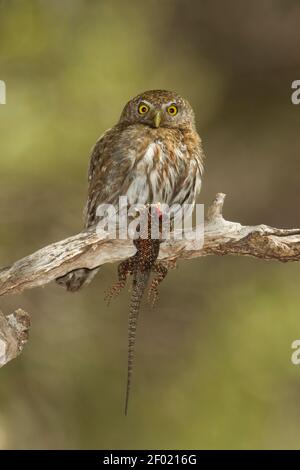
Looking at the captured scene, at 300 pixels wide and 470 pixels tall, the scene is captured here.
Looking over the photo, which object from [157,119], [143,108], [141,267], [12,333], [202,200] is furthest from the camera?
[202,200]

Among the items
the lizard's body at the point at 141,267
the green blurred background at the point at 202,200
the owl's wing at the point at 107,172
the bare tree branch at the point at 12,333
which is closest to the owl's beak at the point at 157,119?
the owl's wing at the point at 107,172

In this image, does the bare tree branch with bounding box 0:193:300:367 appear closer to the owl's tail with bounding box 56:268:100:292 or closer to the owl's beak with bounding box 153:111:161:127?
the owl's tail with bounding box 56:268:100:292

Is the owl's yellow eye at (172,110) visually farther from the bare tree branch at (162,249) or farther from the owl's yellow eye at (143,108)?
the bare tree branch at (162,249)

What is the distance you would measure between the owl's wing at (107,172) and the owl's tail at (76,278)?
0.37 metres

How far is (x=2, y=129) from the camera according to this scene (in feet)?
20.9

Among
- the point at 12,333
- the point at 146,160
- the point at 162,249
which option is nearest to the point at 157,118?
the point at 146,160

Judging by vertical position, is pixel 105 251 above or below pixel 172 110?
below

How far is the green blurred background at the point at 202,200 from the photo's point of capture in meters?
6.73

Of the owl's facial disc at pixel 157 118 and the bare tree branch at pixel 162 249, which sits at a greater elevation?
the owl's facial disc at pixel 157 118

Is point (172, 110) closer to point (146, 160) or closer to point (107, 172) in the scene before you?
point (146, 160)

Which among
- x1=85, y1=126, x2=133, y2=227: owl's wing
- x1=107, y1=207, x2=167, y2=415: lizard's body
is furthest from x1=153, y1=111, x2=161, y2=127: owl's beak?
x1=107, y1=207, x2=167, y2=415: lizard's body

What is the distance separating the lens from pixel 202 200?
7.00 meters

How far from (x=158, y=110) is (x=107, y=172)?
527mm
